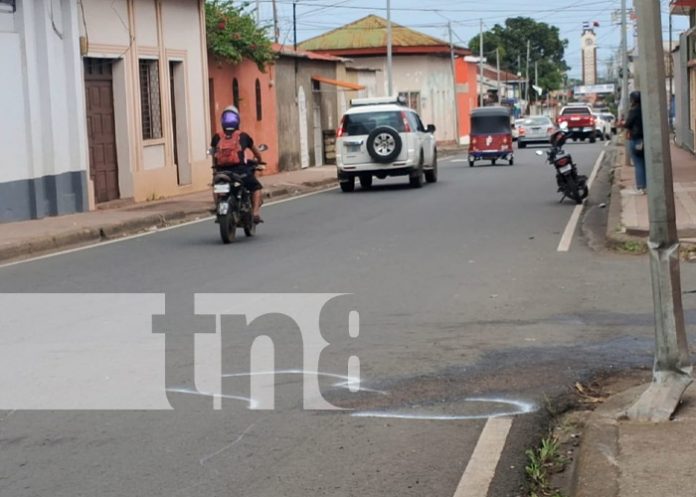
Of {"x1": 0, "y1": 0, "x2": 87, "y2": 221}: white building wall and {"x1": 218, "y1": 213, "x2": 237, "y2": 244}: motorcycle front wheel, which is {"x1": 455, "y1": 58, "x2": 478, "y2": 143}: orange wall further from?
{"x1": 218, "y1": 213, "x2": 237, "y2": 244}: motorcycle front wheel

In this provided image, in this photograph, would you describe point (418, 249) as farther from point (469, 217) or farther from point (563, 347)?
point (563, 347)

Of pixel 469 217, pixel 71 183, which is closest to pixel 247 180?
pixel 469 217

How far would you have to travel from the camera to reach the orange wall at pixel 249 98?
105 feet

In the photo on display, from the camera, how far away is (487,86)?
331 ft

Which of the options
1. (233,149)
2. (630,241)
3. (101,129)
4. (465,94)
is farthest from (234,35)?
(465,94)

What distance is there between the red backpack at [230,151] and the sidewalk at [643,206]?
197 inches

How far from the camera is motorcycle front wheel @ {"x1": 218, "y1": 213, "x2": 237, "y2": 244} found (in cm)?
1595

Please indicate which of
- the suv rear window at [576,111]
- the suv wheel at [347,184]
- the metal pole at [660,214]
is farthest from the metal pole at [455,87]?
the metal pole at [660,214]

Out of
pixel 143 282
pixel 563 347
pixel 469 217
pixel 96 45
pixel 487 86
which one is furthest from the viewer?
pixel 487 86

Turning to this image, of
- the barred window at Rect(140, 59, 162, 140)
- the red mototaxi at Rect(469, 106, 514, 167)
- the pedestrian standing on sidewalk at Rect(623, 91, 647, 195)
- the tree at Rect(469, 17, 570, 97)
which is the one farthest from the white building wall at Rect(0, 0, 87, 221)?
the tree at Rect(469, 17, 570, 97)

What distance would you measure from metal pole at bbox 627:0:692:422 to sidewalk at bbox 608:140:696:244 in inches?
291

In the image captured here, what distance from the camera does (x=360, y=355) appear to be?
856 centimetres

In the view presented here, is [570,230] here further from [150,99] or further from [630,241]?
[150,99]

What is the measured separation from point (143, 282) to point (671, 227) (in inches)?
272
